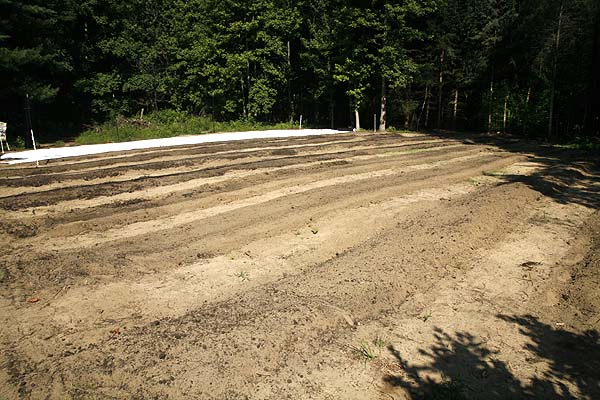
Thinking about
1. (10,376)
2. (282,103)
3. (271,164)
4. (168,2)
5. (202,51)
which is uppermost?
(168,2)

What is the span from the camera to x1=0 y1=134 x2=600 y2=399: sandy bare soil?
4008 mm

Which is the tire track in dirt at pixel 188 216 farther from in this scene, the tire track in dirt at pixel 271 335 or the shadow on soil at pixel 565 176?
the shadow on soil at pixel 565 176

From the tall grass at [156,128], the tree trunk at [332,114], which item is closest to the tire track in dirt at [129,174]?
the tall grass at [156,128]

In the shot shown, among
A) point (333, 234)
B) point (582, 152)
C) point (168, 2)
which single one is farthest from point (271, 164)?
point (168, 2)

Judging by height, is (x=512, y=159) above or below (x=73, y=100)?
below

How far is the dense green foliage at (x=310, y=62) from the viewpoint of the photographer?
83.5ft

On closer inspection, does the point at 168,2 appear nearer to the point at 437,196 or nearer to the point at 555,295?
the point at 437,196

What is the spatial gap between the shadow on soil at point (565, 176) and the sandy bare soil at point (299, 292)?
193mm

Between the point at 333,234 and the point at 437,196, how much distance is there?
14.6 feet

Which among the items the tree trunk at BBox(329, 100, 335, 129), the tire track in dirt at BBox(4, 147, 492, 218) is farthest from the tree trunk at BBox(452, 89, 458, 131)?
the tire track in dirt at BBox(4, 147, 492, 218)

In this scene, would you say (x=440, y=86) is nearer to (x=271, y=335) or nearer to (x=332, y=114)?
(x=332, y=114)

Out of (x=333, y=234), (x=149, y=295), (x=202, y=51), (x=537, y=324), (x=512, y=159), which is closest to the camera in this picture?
(x=537, y=324)

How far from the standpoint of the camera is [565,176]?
1360 centimetres

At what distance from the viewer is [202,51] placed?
39344 mm
